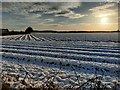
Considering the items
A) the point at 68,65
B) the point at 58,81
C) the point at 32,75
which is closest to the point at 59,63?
the point at 68,65

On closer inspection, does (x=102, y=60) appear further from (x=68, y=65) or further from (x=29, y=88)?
(x=29, y=88)

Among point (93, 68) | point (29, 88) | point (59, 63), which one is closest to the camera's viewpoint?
point (29, 88)

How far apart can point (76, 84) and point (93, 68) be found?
3.33m

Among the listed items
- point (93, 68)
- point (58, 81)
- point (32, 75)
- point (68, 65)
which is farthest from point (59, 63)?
point (58, 81)

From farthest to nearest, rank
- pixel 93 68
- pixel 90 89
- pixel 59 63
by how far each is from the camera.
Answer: pixel 59 63
pixel 93 68
pixel 90 89

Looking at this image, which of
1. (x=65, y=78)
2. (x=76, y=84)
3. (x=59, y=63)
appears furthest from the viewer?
(x=59, y=63)

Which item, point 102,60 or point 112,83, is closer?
point 112,83

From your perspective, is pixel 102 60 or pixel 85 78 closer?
pixel 85 78

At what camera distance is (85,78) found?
27.0ft

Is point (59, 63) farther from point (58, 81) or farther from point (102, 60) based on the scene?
point (58, 81)

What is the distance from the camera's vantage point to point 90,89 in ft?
19.6

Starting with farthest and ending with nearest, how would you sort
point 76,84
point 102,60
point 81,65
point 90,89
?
point 102,60 → point 81,65 → point 76,84 → point 90,89

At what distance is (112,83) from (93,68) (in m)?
2.88

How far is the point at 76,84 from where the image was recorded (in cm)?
720
